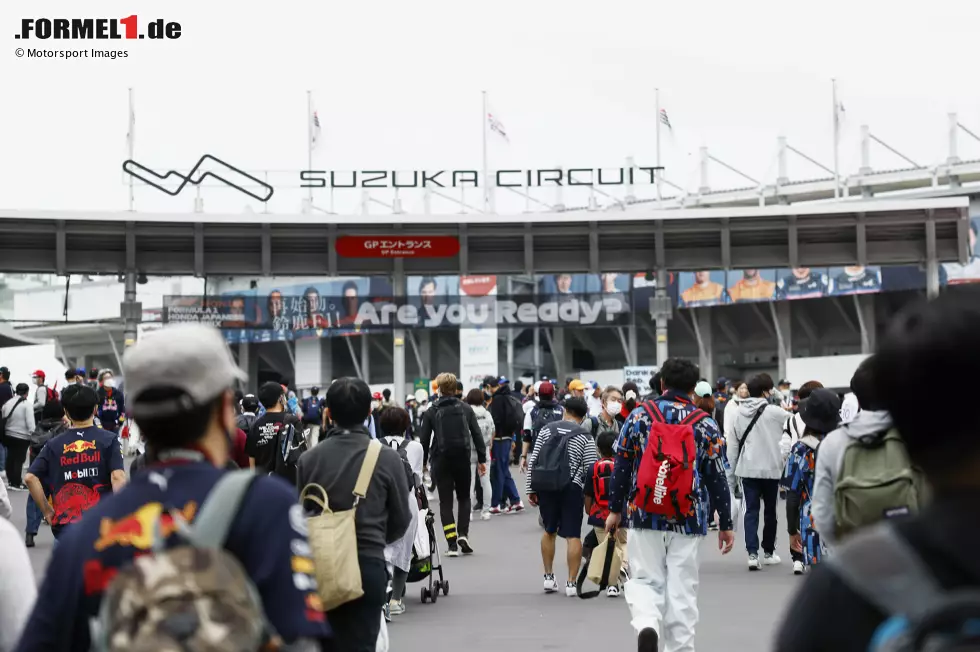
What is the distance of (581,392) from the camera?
19.7 metres

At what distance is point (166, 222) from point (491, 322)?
30.9ft

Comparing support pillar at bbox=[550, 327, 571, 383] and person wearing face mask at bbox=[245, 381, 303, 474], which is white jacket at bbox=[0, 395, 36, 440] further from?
support pillar at bbox=[550, 327, 571, 383]

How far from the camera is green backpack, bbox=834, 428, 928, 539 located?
5.58 meters

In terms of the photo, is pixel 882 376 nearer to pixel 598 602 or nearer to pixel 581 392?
pixel 598 602

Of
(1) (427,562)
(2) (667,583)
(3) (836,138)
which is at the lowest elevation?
(1) (427,562)

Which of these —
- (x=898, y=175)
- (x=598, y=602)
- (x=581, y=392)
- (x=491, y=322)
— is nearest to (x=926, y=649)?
(x=598, y=602)

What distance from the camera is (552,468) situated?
39.8 ft

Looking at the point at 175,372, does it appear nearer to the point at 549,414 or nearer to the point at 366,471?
the point at 366,471

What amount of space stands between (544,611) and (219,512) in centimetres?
885

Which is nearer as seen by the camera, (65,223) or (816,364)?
(65,223)

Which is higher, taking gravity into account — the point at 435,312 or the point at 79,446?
the point at 435,312

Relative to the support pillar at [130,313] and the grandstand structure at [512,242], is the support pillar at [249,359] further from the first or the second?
the support pillar at [130,313]

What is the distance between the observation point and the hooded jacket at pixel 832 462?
5770 millimetres

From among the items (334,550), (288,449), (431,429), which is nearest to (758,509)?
(431,429)
